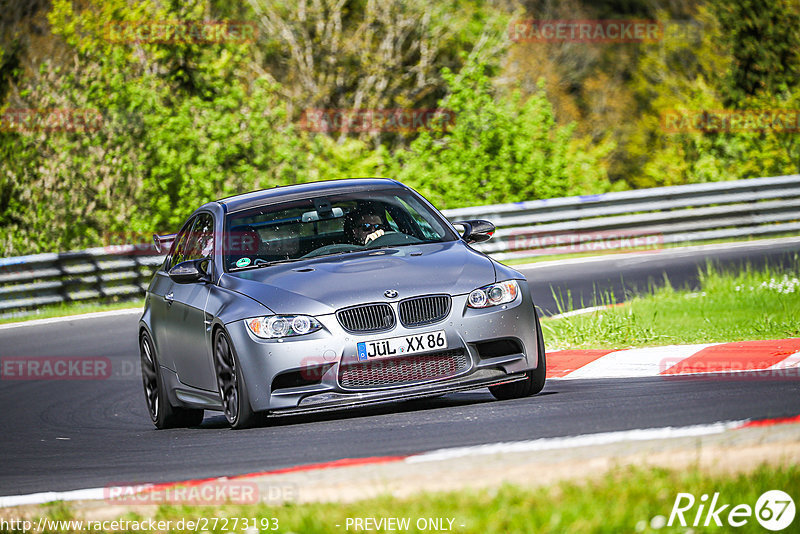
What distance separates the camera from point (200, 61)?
2800 cm

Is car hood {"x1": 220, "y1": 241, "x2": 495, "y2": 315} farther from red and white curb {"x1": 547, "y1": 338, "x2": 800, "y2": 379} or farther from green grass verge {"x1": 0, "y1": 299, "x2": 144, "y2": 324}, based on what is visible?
green grass verge {"x1": 0, "y1": 299, "x2": 144, "y2": 324}

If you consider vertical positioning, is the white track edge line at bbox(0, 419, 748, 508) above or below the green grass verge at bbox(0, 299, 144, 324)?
above

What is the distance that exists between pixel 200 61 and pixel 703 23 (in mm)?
25022

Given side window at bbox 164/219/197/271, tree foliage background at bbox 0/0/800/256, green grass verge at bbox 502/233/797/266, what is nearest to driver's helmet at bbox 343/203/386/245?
side window at bbox 164/219/197/271

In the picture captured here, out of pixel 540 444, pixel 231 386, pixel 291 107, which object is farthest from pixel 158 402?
pixel 291 107

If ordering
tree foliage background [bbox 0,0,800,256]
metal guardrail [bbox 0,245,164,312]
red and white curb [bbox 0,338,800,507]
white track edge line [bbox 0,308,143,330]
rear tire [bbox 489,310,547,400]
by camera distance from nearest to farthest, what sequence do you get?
1. red and white curb [bbox 0,338,800,507]
2. rear tire [bbox 489,310,547,400]
3. white track edge line [bbox 0,308,143,330]
4. metal guardrail [bbox 0,245,164,312]
5. tree foliage background [bbox 0,0,800,256]

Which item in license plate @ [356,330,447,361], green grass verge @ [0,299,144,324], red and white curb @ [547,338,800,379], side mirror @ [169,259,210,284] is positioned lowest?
green grass verge @ [0,299,144,324]

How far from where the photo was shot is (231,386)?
7613 mm

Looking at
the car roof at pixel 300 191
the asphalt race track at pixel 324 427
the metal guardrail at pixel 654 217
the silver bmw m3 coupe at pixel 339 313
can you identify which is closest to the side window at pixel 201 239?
the silver bmw m3 coupe at pixel 339 313

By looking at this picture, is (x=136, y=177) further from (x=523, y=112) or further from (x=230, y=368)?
(x=230, y=368)

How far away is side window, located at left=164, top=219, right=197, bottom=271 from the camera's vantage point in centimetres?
958

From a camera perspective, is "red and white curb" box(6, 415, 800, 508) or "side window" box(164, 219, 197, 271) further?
"side window" box(164, 219, 197, 271)

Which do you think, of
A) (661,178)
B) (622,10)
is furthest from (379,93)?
(622,10)

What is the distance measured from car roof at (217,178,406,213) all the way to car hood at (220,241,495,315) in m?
0.82
